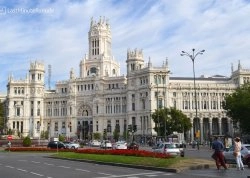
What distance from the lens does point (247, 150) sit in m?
33.4

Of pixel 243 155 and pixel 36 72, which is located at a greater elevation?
pixel 36 72

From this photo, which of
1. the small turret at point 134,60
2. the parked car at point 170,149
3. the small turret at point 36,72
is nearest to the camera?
the parked car at point 170,149

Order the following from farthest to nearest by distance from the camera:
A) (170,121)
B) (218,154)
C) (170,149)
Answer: (170,121)
(170,149)
(218,154)

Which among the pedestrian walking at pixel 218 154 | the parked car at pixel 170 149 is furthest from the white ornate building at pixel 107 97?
the pedestrian walking at pixel 218 154

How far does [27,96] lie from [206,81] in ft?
214

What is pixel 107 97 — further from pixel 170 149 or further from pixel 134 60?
pixel 170 149

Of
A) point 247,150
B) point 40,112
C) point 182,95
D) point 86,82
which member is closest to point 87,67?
point 86,82

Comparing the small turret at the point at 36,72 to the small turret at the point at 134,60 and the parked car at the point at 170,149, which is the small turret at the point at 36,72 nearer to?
the small turret at the point at 134,60

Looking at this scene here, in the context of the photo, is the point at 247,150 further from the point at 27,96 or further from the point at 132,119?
the point at 27,96

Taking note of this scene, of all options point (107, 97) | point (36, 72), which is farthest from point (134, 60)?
point (36, 72)

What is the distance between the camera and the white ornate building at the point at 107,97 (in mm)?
132750

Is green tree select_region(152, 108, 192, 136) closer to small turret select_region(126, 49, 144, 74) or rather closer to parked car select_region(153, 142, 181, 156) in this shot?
small turret select_region(126, 49, 144, 74)

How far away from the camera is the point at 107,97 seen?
14588cm

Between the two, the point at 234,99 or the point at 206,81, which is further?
the point at 206,81
